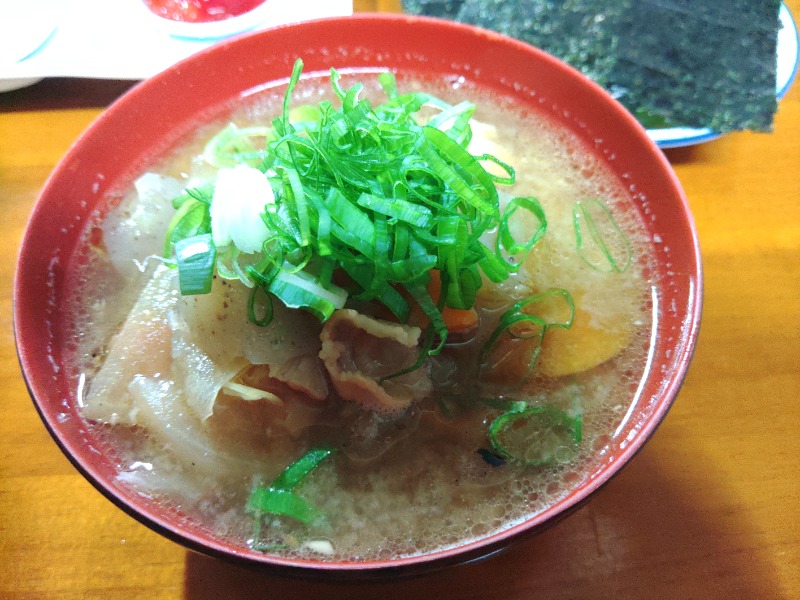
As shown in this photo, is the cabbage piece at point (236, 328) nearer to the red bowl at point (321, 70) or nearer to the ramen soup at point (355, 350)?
the ramen soup at point (355, 350)

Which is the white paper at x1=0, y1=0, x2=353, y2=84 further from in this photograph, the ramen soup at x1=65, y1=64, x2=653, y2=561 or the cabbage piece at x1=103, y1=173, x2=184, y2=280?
the ramen soup at x1=65, y1=64, x2=653, y2=561

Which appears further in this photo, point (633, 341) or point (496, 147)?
point (496, 147)

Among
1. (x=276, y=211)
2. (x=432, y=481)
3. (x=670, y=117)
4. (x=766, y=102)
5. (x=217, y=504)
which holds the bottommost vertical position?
(x=217, y=504)

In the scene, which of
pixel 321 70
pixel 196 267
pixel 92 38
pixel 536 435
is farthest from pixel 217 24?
pixel 536 435

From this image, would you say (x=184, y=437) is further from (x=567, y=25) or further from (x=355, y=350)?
(x=567, y=25)

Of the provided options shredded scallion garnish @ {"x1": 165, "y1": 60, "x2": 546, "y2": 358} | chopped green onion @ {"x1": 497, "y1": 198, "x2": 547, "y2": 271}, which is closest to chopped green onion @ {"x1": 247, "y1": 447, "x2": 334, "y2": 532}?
shredded scallion garnish @ {"x1": 165, "y1": 60, "x2": 546, "y2": 358}

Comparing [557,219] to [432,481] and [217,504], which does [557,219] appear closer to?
[432,481]

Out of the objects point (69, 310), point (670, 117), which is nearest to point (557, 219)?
point (670, 117)
